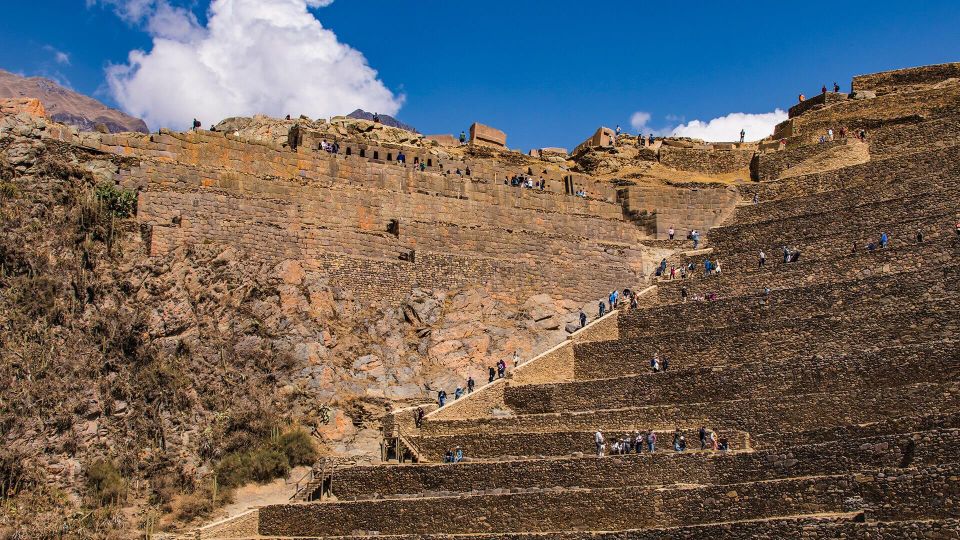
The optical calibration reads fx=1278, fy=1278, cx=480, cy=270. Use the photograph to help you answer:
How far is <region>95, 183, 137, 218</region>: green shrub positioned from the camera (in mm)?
29953

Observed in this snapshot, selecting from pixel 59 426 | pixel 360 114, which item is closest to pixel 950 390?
pixel 59 426

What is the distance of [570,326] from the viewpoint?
32938mm

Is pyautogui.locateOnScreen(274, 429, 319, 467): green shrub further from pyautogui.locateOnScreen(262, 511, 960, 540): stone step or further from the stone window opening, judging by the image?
the stone window opening

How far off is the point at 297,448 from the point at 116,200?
25.0ft

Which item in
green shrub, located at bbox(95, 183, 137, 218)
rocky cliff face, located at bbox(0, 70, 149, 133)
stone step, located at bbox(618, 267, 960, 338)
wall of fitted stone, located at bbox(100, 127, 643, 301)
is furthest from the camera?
rocky cliff face, located at bbox(0, 70, 149, 133)

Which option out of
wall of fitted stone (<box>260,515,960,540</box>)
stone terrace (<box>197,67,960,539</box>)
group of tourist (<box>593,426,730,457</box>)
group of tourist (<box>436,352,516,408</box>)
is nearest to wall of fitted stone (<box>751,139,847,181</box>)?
stone terrace (<box>197,67,960,539</box>)

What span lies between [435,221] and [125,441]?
449 inches

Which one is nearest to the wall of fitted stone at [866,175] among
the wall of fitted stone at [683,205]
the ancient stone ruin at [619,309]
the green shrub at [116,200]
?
the ancient stone ruin at [619,309]

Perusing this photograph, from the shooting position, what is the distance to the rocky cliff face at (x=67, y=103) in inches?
2609

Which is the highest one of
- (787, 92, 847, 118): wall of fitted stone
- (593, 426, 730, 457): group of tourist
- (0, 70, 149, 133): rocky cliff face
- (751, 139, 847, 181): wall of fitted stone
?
(0, 70, 149, 133): rocky cliff face

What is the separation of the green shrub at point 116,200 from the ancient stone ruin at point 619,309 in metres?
0.47

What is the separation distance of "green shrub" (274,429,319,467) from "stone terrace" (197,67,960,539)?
117 centimetres

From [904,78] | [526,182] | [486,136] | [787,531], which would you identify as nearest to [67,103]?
[486,136]

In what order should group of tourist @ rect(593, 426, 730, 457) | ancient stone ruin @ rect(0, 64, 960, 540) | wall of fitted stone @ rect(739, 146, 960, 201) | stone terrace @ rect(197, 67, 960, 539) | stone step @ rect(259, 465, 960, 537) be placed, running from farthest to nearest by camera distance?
wall of fitted stone @ rect(739, 146, 960, 201) < group of tourist @ rect(593, 426, 730, 457) < ancient stone ruin @ rect(0, 64, 960, 540) < stone terrace @ rect(197, 67, 960, 539) < stone step @ rect(259, 465, 960, 537)
